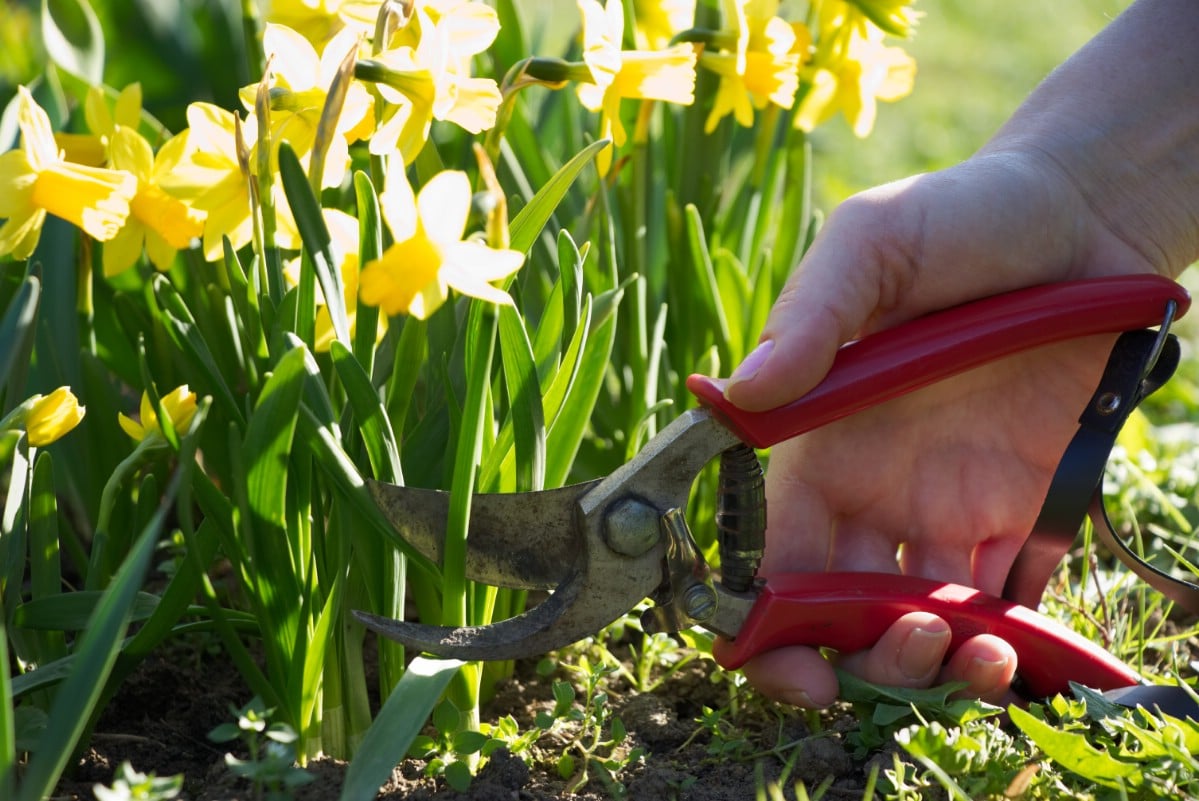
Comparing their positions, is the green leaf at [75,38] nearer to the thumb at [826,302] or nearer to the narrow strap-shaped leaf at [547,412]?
the narrow strap-shaped leaf at [547,412]

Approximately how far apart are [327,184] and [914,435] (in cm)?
96

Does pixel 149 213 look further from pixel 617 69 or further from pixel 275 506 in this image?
pixel 617 69

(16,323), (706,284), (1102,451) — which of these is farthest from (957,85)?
A: (16,323)

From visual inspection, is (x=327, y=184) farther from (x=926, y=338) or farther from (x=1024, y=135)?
(x=1024, y=135)

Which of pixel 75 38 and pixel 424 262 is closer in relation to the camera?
pixel 424 262

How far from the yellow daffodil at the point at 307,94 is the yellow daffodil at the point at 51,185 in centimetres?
17

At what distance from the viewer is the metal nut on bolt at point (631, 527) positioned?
3.95 ft

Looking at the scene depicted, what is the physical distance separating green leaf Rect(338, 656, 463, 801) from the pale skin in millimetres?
666

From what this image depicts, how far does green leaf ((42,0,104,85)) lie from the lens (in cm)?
173

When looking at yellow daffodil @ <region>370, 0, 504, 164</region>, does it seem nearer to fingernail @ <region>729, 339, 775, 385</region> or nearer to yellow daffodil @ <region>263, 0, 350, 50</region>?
yellow daffodil @ <region>263, 0, 350, 50</region>

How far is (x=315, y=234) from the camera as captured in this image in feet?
3.44

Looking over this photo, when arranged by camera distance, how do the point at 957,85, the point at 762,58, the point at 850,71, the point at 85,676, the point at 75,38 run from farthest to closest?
the point at 957,85 → the point at 75,38 → the point at 850,71 → the point at 762,58 → the point at 85,676

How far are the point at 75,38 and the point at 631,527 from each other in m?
1.41

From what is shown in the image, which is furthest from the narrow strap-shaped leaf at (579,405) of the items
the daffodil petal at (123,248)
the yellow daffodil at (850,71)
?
the yellow daffodil at (850,71)
